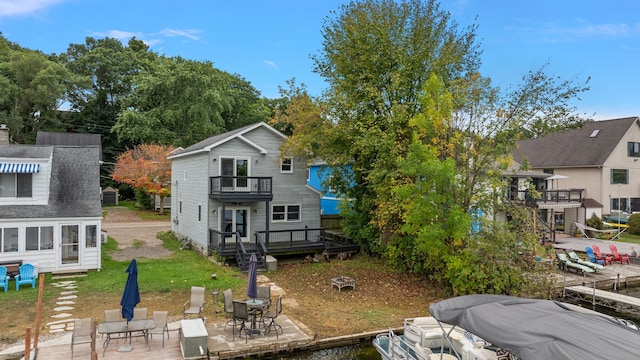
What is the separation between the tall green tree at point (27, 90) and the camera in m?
42.9

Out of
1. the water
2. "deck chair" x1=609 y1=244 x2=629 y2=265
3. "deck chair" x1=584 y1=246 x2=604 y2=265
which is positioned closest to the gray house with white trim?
the water

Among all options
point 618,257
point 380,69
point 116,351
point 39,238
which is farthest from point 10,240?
point 618,257

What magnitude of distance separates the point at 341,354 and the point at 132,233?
2242cm

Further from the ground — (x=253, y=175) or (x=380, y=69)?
(x=380, y=69)

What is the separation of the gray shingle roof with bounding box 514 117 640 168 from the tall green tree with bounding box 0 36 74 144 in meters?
47.4

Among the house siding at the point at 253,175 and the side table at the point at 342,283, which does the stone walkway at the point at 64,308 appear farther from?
the side table at the point at 342,283

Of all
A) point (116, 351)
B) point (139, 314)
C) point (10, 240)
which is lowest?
point (116, 351)

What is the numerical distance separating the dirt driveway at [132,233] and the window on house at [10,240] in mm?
4719

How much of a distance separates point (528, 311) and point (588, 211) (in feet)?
96.5

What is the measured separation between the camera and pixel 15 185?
1717cm

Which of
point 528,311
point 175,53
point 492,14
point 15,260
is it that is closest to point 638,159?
point 492,14

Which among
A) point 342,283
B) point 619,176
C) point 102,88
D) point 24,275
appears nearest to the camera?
point 24,275

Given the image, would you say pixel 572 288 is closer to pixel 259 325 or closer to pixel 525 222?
pixel 525 222

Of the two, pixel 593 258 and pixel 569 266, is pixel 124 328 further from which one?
pixel 593 258
